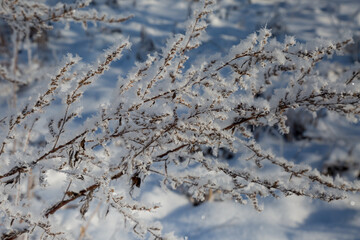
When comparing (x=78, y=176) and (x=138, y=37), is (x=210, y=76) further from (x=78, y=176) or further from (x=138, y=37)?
(x=138, y=37)

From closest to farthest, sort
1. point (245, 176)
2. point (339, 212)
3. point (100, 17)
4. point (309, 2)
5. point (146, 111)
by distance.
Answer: point (146, 111)
point (245, 176)
point (100, 17)
point (339, 212)
point (309, 2)

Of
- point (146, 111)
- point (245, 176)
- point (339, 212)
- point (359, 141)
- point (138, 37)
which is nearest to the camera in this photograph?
point (146, 111)

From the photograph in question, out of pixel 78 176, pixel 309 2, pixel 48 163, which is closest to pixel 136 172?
pixel 78 176

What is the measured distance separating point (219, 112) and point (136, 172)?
408mm

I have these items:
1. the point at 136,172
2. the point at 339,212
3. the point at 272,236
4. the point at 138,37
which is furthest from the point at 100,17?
the point at 138,37

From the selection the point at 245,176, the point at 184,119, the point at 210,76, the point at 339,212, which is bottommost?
the point at 339,212

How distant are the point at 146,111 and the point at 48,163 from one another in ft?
1.44

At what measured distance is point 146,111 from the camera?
104 centimetres

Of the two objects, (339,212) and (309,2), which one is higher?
(309,2)

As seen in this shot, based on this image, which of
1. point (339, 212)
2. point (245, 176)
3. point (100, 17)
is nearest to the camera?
point (245, 176)

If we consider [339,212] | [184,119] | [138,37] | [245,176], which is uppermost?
[184,119]

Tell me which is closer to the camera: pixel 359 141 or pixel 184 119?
pixel 184 119

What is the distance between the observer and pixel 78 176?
1.05 m

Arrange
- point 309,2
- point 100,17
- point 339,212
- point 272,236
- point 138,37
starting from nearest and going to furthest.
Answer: point 100,17 < point 272,236 < point 339,212 < point 138,37 < point 309,2
